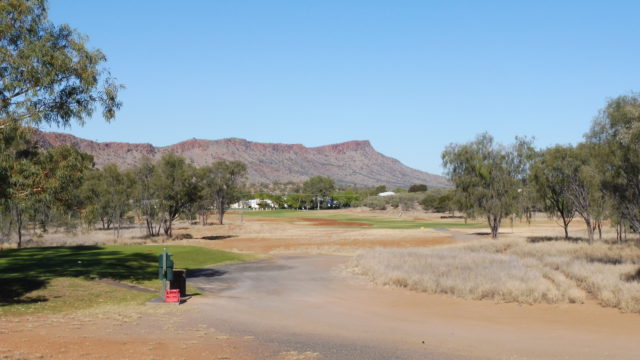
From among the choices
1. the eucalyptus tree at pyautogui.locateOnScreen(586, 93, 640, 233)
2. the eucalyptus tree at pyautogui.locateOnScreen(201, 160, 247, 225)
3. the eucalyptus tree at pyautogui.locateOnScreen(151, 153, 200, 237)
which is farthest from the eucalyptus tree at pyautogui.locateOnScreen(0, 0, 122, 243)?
the eucalyptus tree at pyautogui.locateOnScreen(201, 160, 247, 225)

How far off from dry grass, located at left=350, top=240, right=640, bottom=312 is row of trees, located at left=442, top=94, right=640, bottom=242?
4744mm

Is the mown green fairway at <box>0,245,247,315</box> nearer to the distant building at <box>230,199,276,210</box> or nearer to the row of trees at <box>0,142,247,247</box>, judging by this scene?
the row of trees at <box>0,142,247,247</box>

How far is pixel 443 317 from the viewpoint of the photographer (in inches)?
Result: 690

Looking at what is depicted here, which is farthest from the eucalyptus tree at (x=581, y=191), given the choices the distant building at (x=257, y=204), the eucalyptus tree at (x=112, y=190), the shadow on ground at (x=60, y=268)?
the distant building at (x=257, y=204)

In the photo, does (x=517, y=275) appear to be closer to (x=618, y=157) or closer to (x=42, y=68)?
(x=618, y=157)

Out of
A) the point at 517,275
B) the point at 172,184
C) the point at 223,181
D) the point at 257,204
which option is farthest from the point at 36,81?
the point at 257,204

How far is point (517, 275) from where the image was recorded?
24.1 meters

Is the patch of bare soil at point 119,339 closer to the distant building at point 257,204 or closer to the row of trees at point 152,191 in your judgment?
the row of trees at point 152,191

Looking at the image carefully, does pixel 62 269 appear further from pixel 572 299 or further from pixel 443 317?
pixel 572 299

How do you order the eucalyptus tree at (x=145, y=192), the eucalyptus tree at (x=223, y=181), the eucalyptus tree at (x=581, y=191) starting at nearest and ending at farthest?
the eucalyptus tree at (x=581, y=191) < the eucalyptus tree at (x=145, y=192) < the eucalyptus tree at (x=223, y=181)

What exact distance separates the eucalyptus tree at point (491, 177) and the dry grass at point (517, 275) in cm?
1515

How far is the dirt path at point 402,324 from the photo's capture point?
41.2 ft

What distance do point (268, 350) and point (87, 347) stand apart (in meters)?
3.90

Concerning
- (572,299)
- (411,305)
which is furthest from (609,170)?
(411,305)
